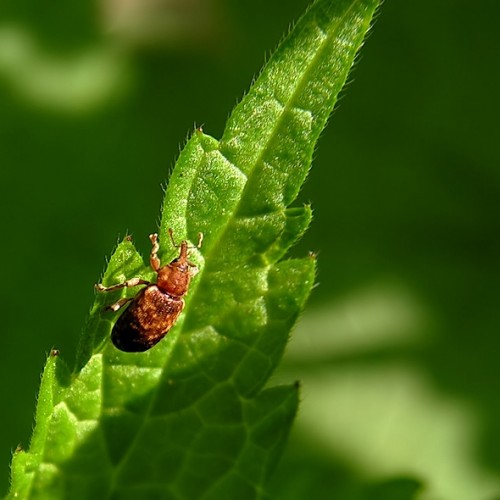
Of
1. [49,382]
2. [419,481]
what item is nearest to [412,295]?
[419,481]

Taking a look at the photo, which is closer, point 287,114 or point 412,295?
point 287,114

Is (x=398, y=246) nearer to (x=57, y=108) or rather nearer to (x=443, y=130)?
(x=443, y=130)

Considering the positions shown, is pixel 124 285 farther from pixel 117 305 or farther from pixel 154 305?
pixel 154 305

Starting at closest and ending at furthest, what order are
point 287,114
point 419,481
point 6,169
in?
1. point 287,114
2. point 419,481
3. point 6,169

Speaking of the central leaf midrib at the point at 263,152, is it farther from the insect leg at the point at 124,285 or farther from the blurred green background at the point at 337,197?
the blurred green background at the point at 337,197

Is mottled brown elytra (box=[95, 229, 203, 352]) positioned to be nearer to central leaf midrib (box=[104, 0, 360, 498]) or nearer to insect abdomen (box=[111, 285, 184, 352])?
insect abdomen (box=[111, 285, 184, 352])

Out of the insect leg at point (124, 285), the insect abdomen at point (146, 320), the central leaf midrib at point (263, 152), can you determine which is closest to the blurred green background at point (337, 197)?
the insect abdomen at point (146, 320)

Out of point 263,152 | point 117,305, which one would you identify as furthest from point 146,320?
point 263,152
